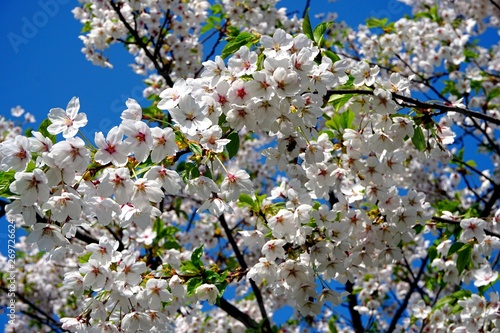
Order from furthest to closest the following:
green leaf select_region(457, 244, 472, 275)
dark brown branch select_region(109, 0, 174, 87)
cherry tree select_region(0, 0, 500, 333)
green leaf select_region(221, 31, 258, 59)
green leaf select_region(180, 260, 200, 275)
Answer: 1. dark brown branch select_region(109, 0, 174, 87)
2. green leaf select_region(457, 244, 472, 275)
3. green leaf select_region(180, 260, 200, 275)
4. green leaf select_region(221, 31, 258, 59)
5. cherry tree select_region(0, 0, 500, 333)

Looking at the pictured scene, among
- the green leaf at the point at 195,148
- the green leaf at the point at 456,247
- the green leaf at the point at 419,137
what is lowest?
the green leaf at the point at 195,148

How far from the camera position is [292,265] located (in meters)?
2.39

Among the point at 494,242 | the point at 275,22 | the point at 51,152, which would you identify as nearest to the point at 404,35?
the point at 275,22

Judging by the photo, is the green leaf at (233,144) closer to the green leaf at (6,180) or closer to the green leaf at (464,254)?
the green leaf at (6,180)

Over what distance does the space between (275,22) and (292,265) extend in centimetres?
447

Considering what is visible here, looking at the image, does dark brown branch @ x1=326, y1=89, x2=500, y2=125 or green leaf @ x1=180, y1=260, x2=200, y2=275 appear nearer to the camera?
dark brown branch @ x1=326, y1=89, x2=500, y2=125

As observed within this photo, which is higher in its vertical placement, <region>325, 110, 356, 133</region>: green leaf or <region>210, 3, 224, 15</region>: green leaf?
<region>210, 3, 224, 15</region>: green leaf

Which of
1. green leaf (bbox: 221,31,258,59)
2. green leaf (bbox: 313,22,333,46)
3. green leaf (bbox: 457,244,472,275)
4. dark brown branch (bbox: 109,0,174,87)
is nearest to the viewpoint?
green leaf (bbox: 221,31,258,59)

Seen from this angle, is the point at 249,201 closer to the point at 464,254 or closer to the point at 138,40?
the point at 464,254

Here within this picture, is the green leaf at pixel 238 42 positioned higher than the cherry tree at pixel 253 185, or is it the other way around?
the green leaf at pixel 238 42

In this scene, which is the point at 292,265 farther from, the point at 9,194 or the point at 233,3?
the point at 233,3

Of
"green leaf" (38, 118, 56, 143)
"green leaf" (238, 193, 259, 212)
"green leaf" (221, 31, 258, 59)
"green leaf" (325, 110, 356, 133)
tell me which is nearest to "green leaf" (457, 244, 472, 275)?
"green leaf" (325, 110, 356, 133)

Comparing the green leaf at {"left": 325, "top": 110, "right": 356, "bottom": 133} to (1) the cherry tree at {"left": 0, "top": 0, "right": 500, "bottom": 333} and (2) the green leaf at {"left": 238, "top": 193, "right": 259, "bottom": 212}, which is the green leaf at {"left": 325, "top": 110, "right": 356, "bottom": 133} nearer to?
(1) the cherry tree at {"left": 0, "top": 0, "right": 500, "bottom": 333}

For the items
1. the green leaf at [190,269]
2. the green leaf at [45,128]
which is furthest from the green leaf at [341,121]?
the green leaf at [45,128]
